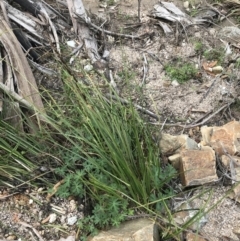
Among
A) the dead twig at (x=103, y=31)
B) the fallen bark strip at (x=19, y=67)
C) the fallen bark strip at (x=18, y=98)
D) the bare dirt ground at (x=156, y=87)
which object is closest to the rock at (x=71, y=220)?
the bare dirt ground at (x=156, y=87)

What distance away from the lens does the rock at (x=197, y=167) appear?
2.56m

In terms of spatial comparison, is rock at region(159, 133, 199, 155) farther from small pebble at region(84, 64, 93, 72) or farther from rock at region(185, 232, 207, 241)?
small pebble at region(84, 64, 93, 72)

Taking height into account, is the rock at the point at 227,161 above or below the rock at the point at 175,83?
below

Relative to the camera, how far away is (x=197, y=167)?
2596mm

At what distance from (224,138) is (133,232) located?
3.16 ft

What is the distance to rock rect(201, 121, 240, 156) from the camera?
9.11 feet

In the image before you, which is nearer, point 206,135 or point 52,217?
point 52,217

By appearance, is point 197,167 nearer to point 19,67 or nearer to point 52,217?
point 52,217

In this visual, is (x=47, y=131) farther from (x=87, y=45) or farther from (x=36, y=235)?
(x=87, y=45)

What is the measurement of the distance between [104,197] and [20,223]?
1.69 ft

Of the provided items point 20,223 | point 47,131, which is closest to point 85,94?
point 47,131

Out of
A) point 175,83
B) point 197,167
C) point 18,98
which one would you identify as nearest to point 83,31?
point 175,83

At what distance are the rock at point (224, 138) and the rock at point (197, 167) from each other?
0.13 meters

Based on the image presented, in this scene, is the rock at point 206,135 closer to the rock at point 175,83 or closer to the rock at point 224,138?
the rock at point 224,138
